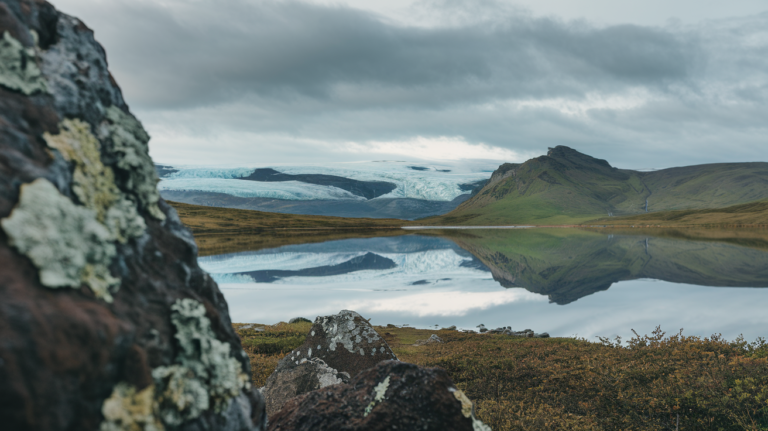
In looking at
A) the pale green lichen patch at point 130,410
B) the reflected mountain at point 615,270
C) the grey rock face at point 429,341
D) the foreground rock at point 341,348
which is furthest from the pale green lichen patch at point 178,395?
the reflected mountain at point 615,270

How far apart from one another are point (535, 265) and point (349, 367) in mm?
69760

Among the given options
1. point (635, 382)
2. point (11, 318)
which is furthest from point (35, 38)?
point (635, 382)

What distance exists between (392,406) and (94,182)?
414 centimetres

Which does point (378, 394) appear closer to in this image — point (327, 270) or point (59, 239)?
point (59, 239)

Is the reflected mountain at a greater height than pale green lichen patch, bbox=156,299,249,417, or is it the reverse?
pale green lichen patch, bbox=156,299,249,417

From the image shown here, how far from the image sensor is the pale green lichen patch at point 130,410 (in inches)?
120

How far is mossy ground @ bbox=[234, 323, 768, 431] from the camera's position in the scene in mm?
10953

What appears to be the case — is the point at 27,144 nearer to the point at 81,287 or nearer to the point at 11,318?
the point at 81,287

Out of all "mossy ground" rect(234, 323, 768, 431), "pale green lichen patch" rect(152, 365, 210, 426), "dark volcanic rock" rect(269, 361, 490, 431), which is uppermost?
"pale green lichen patch" rect(152, 365, 210, 426)

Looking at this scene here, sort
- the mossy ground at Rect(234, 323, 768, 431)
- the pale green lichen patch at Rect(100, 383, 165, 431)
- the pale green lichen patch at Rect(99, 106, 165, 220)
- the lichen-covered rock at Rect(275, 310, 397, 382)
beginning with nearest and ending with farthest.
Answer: the pale green lichen patch at Rect(100, 383, 165, 431)
the pale green lichen patch at Rect(99, 106, 165, 220)
the mossy ground at Rect(234, 323, 768, 431)
the lichen-covered rock at Rect(275, 310, 397, 382)

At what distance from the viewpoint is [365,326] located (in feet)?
49.2

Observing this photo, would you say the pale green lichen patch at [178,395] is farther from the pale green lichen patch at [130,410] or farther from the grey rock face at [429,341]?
the grey rock face at [429,341]

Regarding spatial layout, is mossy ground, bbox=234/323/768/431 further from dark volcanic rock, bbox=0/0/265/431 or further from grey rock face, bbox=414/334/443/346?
grey rock face, bbox=414/334/443/346

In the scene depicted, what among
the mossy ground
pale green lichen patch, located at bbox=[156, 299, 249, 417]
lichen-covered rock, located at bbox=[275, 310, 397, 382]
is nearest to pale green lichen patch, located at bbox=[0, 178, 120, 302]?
pale green lichen patch, located at bbox=[156, 299, 249, 417]
